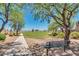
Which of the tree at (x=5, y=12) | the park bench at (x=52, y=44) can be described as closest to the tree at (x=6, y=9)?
the tree at (x=5, y=12)

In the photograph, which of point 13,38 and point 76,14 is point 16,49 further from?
point 76,14

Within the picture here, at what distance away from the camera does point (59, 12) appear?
407cm

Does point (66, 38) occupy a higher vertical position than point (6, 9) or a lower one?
lower

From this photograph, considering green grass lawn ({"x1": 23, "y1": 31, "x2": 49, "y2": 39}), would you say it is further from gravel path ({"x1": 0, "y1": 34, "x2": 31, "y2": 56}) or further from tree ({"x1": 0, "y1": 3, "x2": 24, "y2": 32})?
Answer: tree ({"x1": 0, "y1": 3, "x2": 24, "y2": 32})

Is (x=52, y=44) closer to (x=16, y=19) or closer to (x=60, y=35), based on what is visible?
(x=60, y=35)

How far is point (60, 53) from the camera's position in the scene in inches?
161

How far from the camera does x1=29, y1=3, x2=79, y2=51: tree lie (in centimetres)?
405

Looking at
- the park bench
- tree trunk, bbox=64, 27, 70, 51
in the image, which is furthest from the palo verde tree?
tree trunk, bbox=64, 27, 70, 51

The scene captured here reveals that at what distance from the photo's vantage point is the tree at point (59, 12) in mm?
4051

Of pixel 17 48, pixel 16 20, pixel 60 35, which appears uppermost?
pixel 16 20

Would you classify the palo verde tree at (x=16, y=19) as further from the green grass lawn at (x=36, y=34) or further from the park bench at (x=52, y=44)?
the park bench at (x=52, y=44)

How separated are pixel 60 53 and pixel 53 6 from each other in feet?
1.70

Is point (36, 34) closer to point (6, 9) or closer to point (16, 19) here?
point (16, 19)

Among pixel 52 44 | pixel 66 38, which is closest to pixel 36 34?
pixel 52 44
